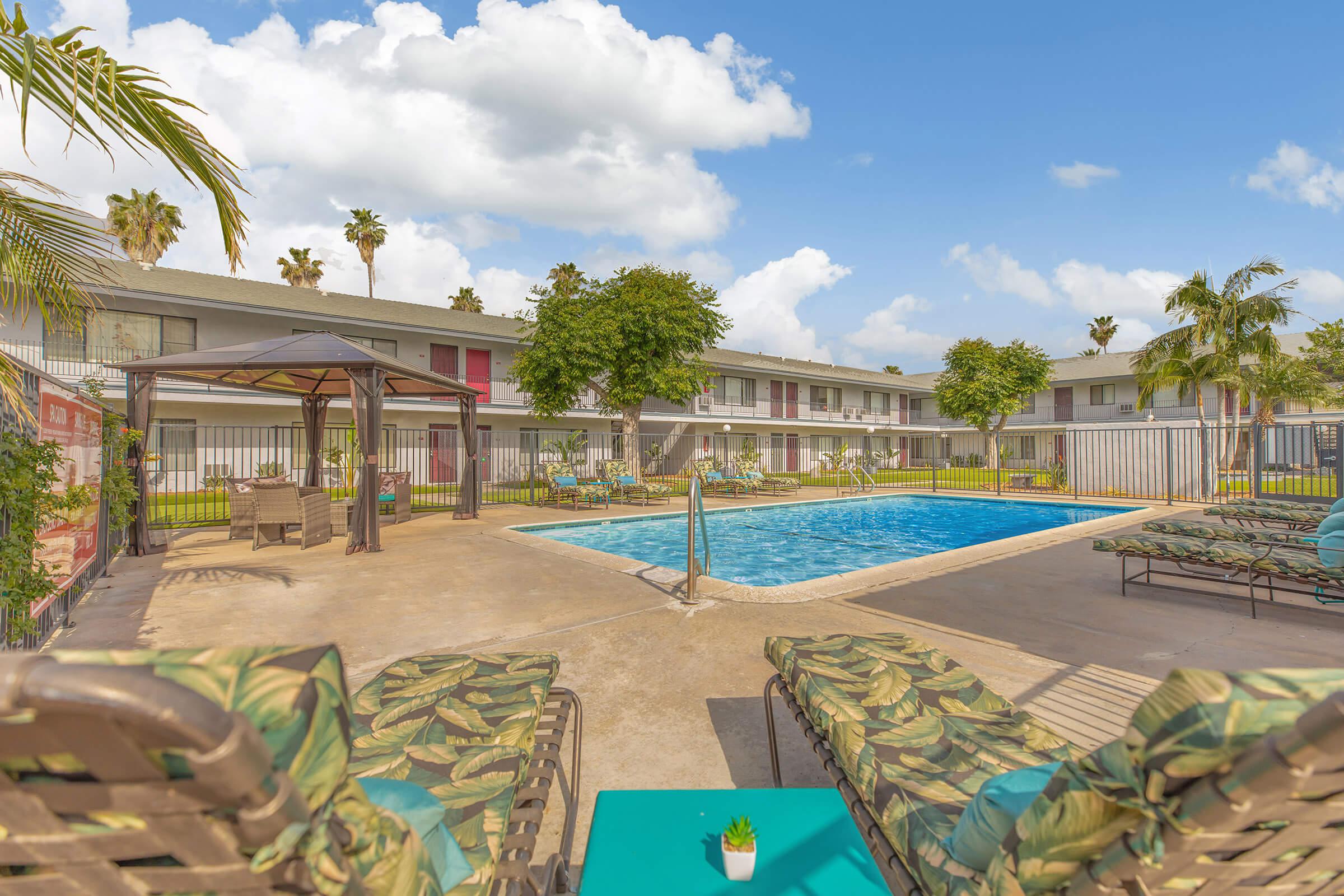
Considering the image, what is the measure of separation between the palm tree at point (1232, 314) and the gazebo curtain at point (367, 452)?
2328cm

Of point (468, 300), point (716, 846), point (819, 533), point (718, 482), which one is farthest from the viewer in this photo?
point (468, 300)

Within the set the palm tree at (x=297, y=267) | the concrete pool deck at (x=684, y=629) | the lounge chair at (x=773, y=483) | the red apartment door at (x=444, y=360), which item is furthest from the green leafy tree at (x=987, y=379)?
the palm tree at (x=297, y=267)

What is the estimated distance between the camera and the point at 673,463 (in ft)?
97.7

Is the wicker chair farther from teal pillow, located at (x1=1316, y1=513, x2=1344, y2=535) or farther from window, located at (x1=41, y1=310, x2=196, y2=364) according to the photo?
window, located at (x1=41, y1=310, x2=196, y2=364)

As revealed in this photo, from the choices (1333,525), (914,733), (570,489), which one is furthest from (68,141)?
(570,489)

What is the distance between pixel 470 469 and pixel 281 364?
186 inches

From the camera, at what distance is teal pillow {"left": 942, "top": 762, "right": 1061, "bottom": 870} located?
1238 millimetres

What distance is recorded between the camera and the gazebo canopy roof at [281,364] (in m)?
9.34

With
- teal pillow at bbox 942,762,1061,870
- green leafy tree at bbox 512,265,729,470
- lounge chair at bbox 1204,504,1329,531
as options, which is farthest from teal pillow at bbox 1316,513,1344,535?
green leafy tree at bbox 512,265,729,470

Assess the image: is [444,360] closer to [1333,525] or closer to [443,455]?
[443,455]

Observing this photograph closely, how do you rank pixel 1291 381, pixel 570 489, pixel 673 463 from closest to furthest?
pixel 570 489
pixel 1291 381
pixel 673 463

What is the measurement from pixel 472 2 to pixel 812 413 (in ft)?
89.6

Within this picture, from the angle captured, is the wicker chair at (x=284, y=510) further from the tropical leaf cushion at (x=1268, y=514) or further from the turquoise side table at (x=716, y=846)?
the tropical leaf cushion at (x=1268, y=514)

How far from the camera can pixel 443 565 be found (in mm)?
7582
